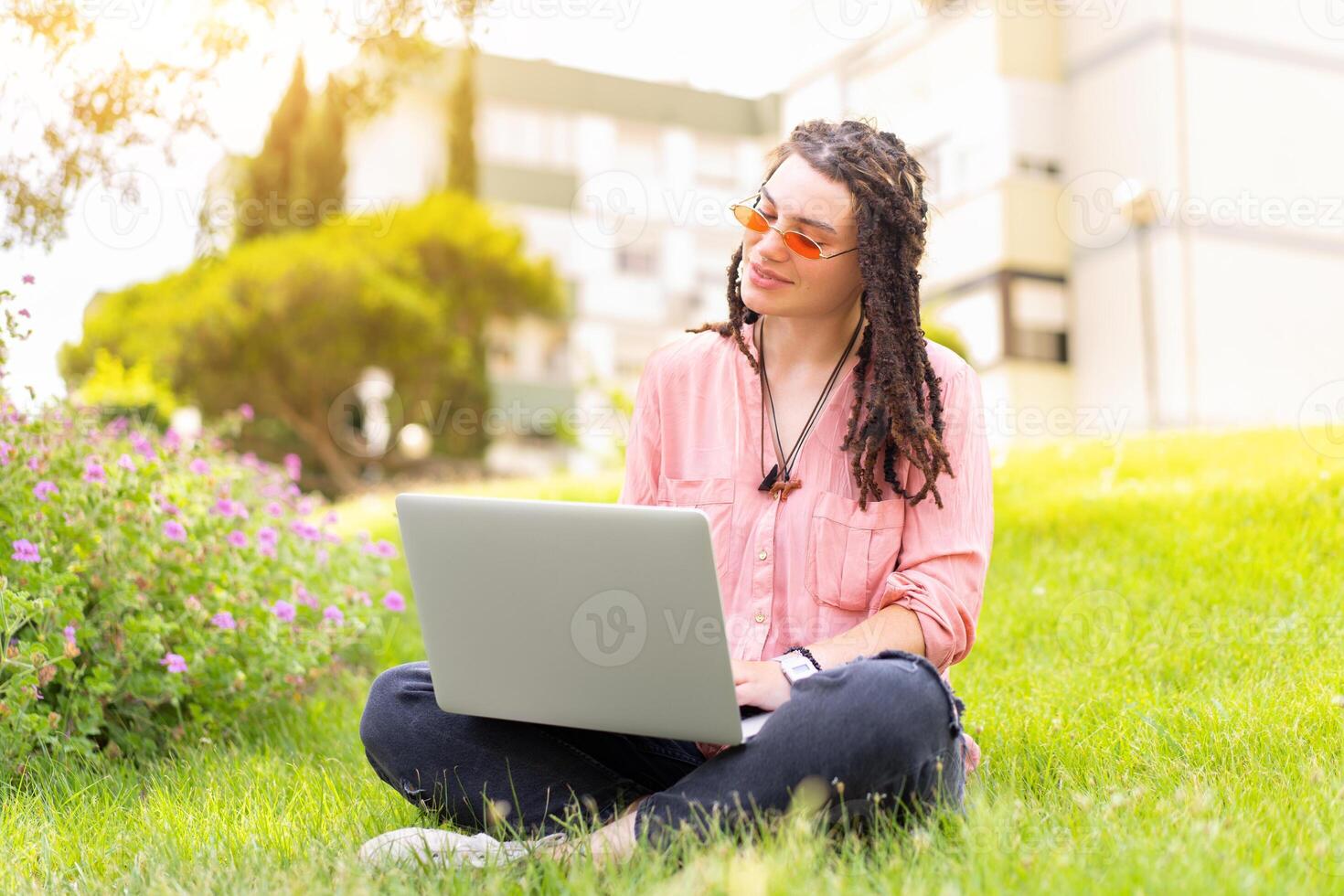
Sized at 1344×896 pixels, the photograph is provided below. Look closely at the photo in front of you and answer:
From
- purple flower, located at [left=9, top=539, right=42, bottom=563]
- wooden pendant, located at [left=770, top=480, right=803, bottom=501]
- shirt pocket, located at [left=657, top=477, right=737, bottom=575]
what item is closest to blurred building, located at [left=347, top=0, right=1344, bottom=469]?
purple flower, located at [left=9, top=539, right=42, bottom=563]

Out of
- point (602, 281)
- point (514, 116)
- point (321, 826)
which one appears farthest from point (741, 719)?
point (514, 116)

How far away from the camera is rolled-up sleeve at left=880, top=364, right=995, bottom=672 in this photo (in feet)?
7.75

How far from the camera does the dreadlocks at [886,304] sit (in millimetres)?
2479

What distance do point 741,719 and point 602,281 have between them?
2361 cm

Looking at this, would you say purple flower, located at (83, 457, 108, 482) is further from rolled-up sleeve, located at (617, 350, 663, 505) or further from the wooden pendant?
the wooden pendant

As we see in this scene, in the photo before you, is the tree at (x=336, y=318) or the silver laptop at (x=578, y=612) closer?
the silver laptop at (x=578, y=612)

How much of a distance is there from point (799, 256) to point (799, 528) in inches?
20.8

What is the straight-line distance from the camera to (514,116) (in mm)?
26422

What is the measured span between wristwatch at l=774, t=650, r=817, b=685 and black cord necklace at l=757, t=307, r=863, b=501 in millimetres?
367

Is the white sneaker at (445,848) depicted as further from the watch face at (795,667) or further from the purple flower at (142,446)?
the purple flower at (142,446)

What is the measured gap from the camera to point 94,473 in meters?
3.43

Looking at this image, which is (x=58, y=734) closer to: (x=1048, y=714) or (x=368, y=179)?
(x=1048, y=714)

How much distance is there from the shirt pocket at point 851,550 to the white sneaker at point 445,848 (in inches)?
26.3

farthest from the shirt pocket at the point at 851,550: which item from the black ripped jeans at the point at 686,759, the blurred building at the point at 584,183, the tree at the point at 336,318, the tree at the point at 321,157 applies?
the blurred building at the point at 584,183
